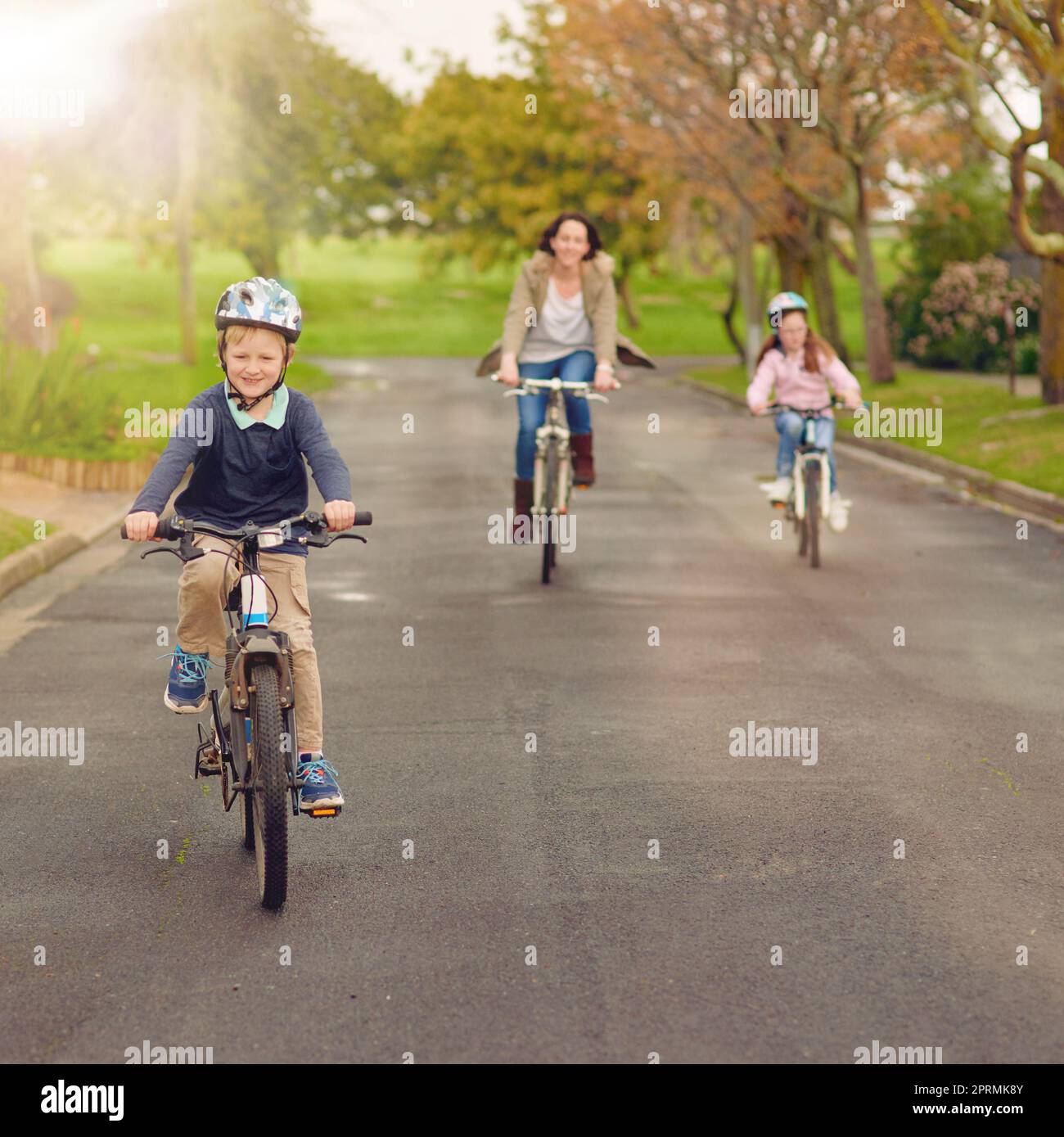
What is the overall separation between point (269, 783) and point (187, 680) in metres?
0.84

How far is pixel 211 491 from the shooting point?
5566 millimetres

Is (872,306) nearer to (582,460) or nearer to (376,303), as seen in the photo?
(582,460)

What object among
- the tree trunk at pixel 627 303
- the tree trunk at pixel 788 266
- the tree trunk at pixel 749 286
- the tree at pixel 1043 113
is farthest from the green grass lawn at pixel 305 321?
the tree at pixel 1043 113

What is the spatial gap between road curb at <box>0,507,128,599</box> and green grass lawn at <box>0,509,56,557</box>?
60 millimetres

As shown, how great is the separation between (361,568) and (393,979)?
761 cm

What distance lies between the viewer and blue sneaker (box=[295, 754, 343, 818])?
17.2 feet

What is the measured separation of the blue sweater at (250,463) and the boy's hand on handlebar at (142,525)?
0.31 meters

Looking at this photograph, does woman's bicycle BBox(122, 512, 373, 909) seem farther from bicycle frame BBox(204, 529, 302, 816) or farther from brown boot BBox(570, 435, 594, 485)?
brown boot BBox(570, 435, 594, 485)

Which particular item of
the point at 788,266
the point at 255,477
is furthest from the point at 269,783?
the point at 788,266

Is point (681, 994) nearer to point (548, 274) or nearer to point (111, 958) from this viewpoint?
point (111, 958)

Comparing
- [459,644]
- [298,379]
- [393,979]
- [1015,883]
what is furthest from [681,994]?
[298,379]

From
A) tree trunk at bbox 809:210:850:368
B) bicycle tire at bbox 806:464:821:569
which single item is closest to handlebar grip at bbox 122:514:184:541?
bicycle tire at bbox 806:464:821:569

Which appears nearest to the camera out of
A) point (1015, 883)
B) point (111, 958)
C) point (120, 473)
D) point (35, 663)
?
point (111, 958)

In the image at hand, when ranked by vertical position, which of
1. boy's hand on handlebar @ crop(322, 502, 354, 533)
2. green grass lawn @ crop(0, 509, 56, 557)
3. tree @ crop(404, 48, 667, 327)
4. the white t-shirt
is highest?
tree @ crop(404, 48, 667, 327)
